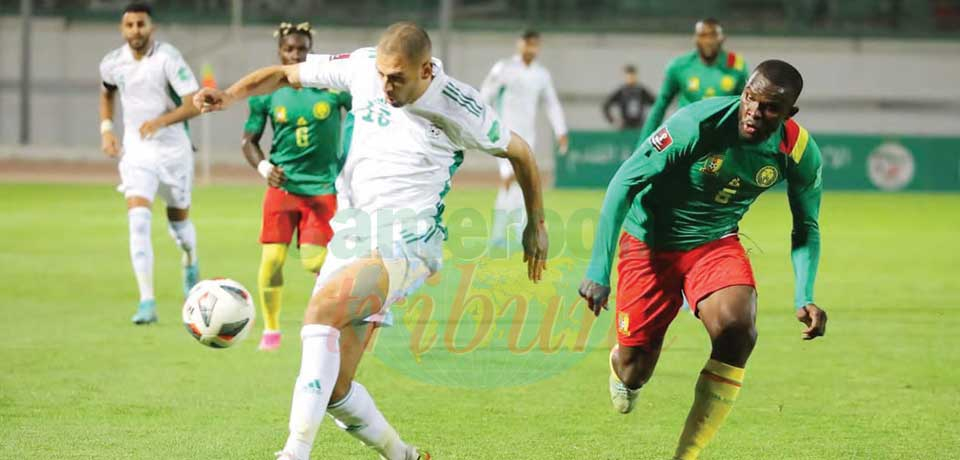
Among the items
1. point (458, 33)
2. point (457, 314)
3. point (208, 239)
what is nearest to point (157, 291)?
point (457, 314)

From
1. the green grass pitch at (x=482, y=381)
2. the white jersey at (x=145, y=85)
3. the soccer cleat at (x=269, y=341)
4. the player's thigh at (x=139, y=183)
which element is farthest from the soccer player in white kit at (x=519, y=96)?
the soccer cleat at (x=269, y=341)

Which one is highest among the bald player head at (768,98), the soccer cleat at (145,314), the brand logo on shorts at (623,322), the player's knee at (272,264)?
the bald player head at (768,98)

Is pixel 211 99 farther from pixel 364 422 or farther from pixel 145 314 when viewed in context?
pixel 145 314

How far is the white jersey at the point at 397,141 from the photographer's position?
5.46m

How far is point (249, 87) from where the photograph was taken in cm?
564

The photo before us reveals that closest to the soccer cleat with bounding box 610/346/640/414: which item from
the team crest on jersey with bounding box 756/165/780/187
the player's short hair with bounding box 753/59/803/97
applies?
the team crest on jersey with bounding box 756/165/780/187

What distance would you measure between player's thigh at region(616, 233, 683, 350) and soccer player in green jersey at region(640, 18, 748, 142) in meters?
5.45

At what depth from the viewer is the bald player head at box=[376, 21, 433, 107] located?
5113mm

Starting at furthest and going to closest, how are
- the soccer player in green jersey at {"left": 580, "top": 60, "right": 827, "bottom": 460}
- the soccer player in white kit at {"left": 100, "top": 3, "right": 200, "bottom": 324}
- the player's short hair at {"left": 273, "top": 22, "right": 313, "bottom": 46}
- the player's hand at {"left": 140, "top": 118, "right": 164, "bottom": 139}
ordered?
the soccer player in white kit at {"left": 100, "top": 3, "right": 200, "bottom": 324} < the player's hand at {"left": 140, "top": 118, "right": 164, "bottom": 139} < the player's short hair at {"left": 273, "top": 22, "right": 313, "bottom": 46} < the soccer player in green jersey at {"left": 580, "top": 60, "right": 827, "bottom": 460}

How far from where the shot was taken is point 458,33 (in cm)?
3472

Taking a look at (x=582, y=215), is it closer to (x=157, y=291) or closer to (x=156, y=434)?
(x=157, y=291)

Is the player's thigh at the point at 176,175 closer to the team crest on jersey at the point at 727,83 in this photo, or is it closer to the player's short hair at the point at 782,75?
the team crest on jersey at the point at 727,83

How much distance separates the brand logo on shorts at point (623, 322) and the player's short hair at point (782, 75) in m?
1.33

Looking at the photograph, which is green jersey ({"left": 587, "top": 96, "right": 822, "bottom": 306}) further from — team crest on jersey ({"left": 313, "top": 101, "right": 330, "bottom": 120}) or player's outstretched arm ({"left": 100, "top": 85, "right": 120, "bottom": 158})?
player's outstretched arm ({"left": 100, "top": 85, "right": 120, "bottom": 158})
